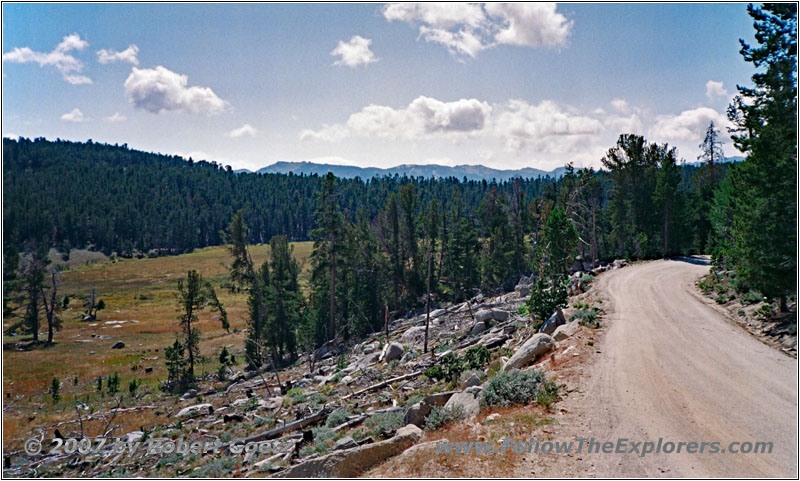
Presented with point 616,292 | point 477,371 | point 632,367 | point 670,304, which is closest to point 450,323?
point 616,292

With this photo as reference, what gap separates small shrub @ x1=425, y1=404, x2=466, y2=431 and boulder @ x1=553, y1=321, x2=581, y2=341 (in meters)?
7.25

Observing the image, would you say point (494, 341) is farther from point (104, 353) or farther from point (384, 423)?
point (104, 353)

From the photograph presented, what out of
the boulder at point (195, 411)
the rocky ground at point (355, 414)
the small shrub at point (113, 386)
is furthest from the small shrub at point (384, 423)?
the small shrub at point (113, 386)

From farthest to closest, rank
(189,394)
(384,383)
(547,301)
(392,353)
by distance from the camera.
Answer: (189,394) → (392,353) → (384,383) → (547,301)

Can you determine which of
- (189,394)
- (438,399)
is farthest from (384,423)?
(189,394)

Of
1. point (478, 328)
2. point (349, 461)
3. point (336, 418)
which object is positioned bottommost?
point (336, 418)

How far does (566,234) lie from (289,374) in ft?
85.0

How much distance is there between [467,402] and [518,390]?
5.37 ft

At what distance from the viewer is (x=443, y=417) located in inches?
487

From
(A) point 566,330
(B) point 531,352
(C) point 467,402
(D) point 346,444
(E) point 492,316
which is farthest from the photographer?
(E) point 492,316

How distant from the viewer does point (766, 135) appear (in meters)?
16.1

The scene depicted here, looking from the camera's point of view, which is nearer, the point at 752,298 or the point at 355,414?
the point at 355,414

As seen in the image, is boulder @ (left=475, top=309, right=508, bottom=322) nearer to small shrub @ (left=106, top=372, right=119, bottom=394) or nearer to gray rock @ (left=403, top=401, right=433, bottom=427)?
→ gray rock @ (left=403, top=401, right=433, bottom=427)

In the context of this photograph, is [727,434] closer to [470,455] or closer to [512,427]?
[512,427]
